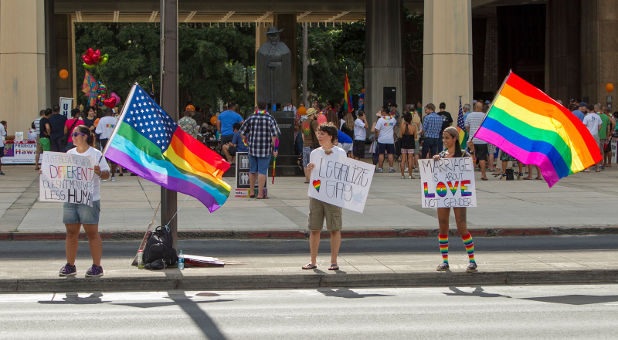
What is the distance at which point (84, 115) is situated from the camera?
90.4 ft

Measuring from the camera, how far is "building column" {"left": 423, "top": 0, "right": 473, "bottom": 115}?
3003 centimetres

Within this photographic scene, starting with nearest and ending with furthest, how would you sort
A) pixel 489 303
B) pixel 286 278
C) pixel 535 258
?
pixel 489 303
pixel 286 278
pixel 535 258

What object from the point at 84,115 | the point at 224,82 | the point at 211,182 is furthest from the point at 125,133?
the point at 224,82

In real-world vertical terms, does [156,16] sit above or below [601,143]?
above

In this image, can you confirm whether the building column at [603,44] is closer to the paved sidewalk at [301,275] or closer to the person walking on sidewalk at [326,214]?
the paved sidewalk at [301,275]

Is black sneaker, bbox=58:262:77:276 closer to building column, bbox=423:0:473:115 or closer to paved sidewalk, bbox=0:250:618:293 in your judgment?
paved sidewalk, bbox=0:250:618:293

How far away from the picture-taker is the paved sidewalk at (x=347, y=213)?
1537cm

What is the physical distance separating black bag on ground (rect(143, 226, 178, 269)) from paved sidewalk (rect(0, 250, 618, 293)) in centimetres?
13

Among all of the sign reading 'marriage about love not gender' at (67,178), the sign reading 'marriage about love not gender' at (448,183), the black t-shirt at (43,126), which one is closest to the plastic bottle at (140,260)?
the sign reading 'marriage about love not gender' at (67,178)

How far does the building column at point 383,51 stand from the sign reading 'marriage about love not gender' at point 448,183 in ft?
105

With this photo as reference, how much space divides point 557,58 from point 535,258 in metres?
32.3

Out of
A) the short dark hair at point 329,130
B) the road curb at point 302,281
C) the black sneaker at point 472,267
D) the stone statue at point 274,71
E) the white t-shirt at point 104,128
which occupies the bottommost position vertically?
the road curb at point 302,281

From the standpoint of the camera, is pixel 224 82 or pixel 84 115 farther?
pixel 224 82

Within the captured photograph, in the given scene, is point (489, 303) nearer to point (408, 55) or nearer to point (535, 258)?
point (535, 258)
